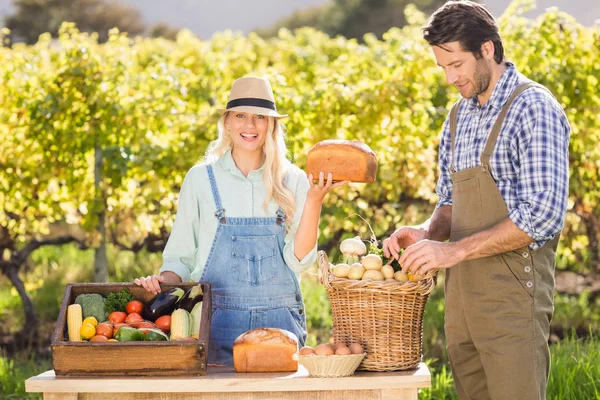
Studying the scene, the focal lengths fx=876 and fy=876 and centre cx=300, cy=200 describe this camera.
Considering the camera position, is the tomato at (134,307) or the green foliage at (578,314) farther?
the green foliage at (578,314)

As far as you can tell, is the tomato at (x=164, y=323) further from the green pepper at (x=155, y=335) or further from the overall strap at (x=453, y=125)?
the overall strap at (x=453, y=125)

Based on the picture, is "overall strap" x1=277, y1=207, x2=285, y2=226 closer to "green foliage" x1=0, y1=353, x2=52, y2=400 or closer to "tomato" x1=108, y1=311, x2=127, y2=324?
"tomato" x1=108, y1=311, x2=127, y2=324

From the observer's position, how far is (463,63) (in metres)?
2.84

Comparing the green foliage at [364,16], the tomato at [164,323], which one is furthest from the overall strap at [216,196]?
the green foliage at [364,16]

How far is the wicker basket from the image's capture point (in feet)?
8.80

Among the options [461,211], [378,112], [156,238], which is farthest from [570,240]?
[461,211]

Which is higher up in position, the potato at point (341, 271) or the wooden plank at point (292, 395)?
→ the potato at point (341, 271)

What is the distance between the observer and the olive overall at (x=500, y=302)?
2.78 meters

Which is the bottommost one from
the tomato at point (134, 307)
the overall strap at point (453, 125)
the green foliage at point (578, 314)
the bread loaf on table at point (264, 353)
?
the green foliage at point (578, 314)

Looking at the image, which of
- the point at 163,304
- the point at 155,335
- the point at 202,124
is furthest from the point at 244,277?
the point at 202,124

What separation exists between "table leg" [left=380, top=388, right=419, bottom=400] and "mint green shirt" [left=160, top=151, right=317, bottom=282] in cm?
70

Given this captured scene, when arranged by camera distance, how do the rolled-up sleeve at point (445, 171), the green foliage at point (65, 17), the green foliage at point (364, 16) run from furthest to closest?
the green foliage at point (65, 17) → the green foliage at point (364, 16) → the rolled-up sleeve at point (445, 171)

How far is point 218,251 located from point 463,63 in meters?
1.11

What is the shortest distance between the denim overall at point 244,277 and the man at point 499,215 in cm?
52
